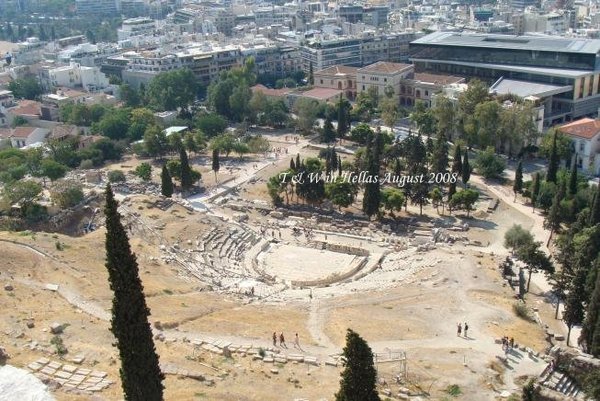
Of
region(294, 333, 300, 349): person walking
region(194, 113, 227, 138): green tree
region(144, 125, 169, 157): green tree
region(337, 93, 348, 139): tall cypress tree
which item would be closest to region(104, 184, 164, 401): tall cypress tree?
region(294, 333, 300, 349): person walking

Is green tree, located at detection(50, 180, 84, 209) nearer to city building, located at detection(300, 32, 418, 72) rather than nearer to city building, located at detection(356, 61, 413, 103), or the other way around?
city building, located at detection(356, 61, 413, 103)

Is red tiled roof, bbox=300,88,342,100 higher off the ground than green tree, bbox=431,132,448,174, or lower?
higher

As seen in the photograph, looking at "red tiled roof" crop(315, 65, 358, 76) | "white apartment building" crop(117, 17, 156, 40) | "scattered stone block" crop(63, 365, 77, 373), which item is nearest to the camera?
"scattered stone block" crop(63, 365, 77, 373)

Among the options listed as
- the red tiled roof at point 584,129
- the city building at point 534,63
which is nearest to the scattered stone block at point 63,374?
the red tiled roof at point 584,129

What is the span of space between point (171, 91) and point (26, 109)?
21.4m

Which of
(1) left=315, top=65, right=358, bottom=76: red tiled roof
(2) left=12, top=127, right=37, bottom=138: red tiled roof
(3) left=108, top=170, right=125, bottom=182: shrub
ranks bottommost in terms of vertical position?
(3) left=108, top=170, right=125, bottom=182: shrub

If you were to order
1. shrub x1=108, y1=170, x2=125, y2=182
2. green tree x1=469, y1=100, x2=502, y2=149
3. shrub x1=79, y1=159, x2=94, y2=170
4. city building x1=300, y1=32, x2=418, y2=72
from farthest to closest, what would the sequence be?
1. city building x1=300, y1=32, x2=418, y2=72
2. green tree x1=469, y1=100, x2=502, y2=149
3. shrub x1=79, y1=159, x2=94, y2=170
4. shrub x1=108, y1=170, x2=125, y2=182

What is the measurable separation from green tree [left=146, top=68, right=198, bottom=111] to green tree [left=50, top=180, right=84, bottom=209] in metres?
40.7

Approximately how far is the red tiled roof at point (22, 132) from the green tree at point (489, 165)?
55.5 metres

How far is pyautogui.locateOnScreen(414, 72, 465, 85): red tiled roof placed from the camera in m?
93.9

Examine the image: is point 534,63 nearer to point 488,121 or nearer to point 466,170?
point 488,121

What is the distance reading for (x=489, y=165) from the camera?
222 ft

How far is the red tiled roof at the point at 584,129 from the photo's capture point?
69188 mm

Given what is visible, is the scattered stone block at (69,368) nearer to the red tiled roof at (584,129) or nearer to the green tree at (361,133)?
the green tree at (361,133)
